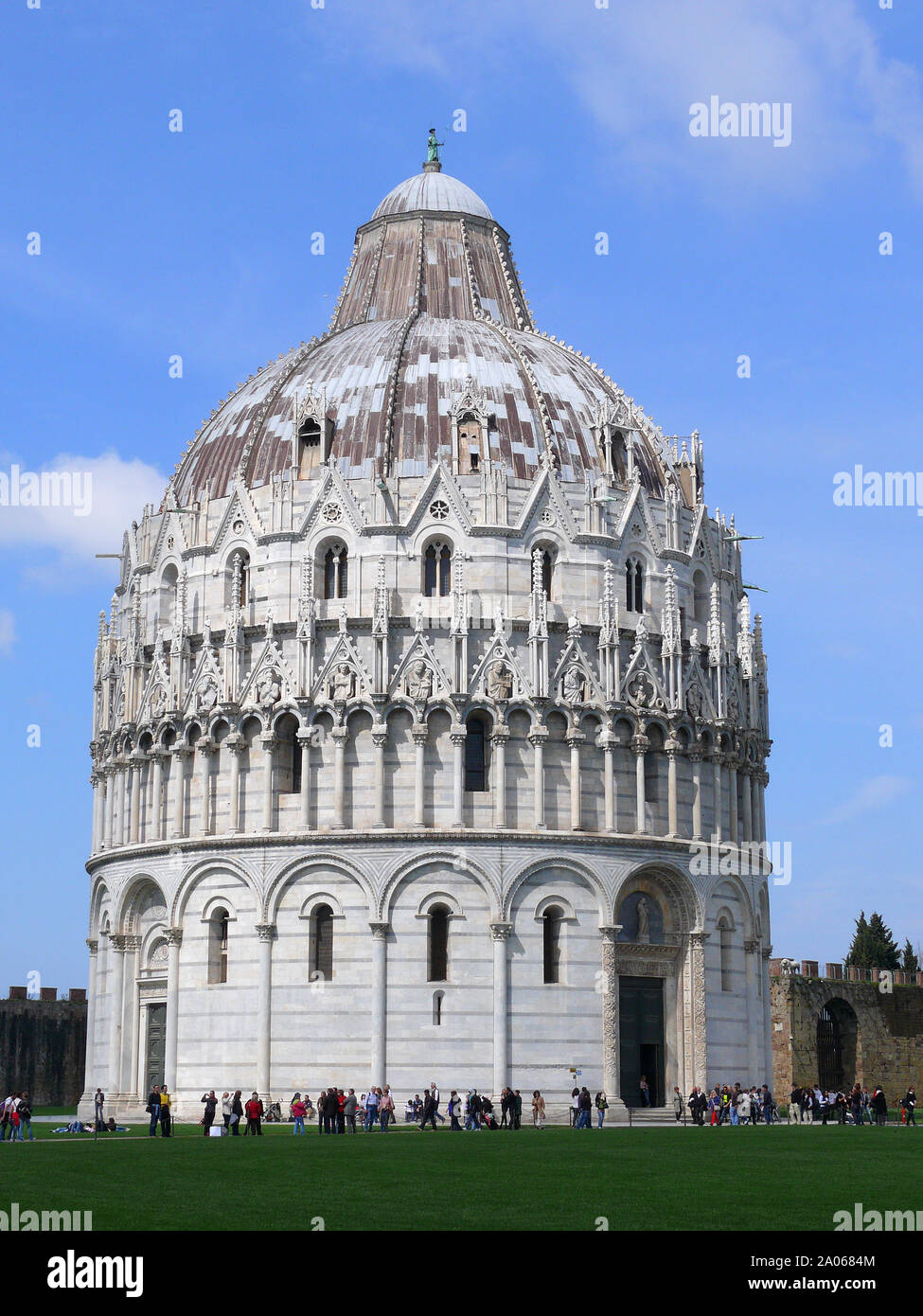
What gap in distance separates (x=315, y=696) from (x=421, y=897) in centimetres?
777

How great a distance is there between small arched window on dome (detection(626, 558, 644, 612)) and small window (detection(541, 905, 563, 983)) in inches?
466

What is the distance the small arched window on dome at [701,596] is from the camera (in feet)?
226

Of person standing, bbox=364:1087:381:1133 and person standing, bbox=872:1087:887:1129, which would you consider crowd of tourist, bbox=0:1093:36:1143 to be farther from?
person standing, bbox=872:1087:887:1129

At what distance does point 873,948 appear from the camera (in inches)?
4227

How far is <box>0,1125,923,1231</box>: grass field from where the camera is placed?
23.1 m

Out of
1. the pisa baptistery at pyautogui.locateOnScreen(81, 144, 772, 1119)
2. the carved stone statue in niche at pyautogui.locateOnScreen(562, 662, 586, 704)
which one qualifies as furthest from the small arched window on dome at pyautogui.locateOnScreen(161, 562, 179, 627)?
the carved stone statue in niche at pyautogui.locateOnScreen(562, 662, 586, 704)

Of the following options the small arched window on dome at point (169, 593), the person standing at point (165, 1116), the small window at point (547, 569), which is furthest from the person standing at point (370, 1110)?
the small arched window on dome at point (169, 593)

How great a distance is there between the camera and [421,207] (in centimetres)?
7581

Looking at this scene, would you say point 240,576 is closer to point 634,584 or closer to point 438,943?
point 634,584

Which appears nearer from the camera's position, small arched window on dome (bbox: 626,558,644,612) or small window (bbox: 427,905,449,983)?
small window (bbox: 427,905,449,983)

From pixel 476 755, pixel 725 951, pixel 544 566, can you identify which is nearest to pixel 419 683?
pixel 476 755

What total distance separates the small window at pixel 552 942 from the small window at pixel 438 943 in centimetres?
334

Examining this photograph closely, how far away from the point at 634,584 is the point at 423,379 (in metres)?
11.0

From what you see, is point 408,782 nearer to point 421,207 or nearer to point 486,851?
point 486,851
